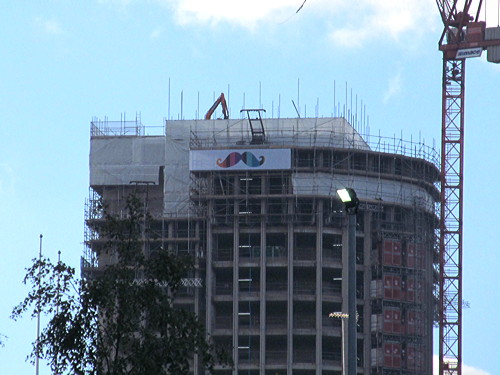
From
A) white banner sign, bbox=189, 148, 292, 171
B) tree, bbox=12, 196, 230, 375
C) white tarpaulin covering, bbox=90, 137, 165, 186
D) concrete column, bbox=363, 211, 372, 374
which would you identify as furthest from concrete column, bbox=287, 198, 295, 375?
tree, bbox=12, 196, 230, 375

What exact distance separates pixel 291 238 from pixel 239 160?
12222 mm

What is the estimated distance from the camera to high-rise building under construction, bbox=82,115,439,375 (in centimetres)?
18038

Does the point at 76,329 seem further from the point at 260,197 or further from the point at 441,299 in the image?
the point at 441,299

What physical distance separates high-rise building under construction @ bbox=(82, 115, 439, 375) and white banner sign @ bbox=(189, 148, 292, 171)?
0.43 ft

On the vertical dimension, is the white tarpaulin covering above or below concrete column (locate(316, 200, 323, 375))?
above

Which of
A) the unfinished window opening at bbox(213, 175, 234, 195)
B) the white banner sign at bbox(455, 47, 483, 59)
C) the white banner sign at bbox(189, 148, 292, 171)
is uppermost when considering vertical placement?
the white banner sign at bbox(455, 47, 483, 59)

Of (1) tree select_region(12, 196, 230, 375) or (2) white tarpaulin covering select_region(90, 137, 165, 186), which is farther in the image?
(2) white tarpaulin covering select_region(90, 137, 165, 186)

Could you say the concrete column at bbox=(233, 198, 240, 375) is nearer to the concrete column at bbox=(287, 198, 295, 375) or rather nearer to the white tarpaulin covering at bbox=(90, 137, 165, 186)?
the concrete column at bbox=(287, 198, 295, 375)

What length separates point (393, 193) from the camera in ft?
616

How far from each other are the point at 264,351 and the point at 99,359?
120901 millimetres

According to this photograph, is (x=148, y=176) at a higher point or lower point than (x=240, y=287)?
higher

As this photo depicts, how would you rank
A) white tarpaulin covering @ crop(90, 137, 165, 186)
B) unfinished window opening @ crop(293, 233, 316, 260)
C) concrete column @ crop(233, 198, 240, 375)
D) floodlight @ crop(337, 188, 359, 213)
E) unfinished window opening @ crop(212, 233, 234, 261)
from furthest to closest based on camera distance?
white tarpaulin covering @ crop(90, 137, 165, 186)
unfinished window opening @ crop(212, 233, 234, 261)
unfinished window opening @ crop(293, 233, 316, 260)
concrete column @ crop(233, 198, 240, 375)
floodlight @ crop(337, 188, 359, 213)

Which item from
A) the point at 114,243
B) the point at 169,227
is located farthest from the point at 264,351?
the point at 114,243

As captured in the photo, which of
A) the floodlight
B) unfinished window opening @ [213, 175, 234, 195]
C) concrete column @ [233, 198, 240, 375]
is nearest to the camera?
the floodlight
